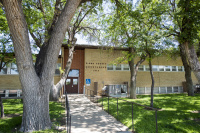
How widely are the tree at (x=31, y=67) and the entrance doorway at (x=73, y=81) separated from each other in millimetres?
13061

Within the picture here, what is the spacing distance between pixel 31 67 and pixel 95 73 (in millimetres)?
13004

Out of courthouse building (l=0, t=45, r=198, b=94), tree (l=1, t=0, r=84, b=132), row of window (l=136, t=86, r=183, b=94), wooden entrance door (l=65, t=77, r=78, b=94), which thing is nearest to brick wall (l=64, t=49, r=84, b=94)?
courthouse building (l=0, t=45, r=198, b=94)

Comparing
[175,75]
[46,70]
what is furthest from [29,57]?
[175,75]

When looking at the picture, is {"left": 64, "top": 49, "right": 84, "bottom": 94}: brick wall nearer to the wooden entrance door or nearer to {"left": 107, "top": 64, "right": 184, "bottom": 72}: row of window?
the wooden entrance door

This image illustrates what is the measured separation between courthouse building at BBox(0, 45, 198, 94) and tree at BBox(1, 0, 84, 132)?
11.3 metres

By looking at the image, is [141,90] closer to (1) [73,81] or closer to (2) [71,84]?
(1) [73,81]

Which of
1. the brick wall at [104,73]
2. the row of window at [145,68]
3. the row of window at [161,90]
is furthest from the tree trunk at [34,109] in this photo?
the row of window at [161,90]

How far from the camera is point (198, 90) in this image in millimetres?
20609

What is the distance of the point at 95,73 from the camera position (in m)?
18.0

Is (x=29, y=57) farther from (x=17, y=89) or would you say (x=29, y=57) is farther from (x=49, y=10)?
(x=17, y=89)

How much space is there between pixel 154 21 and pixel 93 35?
249 inches

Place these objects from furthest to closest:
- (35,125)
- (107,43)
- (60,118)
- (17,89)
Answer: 1. (17,89)
2. (107,43)
3. (60,118)
4. (35,125)

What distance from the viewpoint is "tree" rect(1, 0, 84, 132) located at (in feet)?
16.0

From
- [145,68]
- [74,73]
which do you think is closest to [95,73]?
[74,73]
